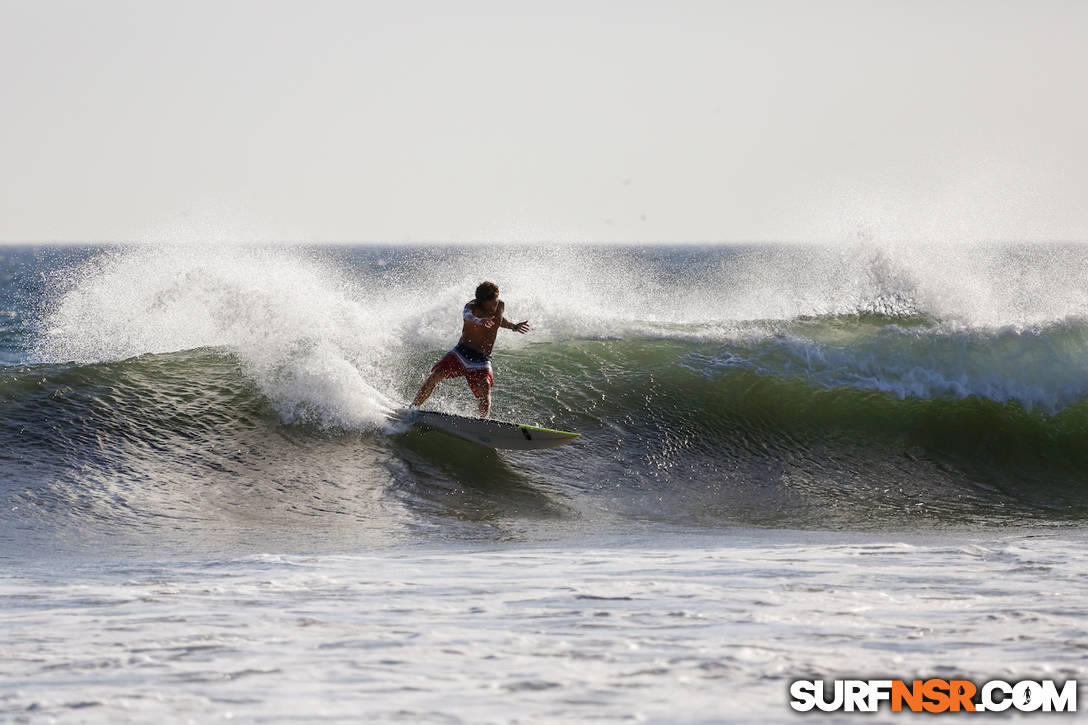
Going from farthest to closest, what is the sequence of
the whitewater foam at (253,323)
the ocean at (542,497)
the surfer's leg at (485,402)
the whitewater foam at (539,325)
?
1. the whitewater foam at (539,325)
2. the whitewater foam at (253,323)
3. the surfer's leg at (485,402)
4. the ocean at (542,497)

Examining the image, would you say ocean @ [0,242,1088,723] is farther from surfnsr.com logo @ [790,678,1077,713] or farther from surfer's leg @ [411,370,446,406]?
surfer's leg @ [411,370,446,406]

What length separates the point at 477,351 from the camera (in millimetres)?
9523

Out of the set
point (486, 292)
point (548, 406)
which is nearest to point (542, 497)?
point (486, 292)

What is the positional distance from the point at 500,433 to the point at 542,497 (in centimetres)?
101

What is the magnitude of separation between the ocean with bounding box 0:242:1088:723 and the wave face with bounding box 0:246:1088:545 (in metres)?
0.04

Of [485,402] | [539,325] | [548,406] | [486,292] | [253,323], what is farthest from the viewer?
[539,325]

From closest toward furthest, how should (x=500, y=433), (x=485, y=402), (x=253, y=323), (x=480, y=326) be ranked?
1. (x=500, y=433)
2. (x=480, y=326)
3. (x=485, y=402)
4. (x=253, y=323)

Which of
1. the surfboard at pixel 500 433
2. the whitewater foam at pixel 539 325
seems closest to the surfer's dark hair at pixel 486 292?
the surfboard at pixel 500 433

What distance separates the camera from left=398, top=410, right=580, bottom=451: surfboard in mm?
8945

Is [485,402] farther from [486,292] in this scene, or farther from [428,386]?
[486,292]

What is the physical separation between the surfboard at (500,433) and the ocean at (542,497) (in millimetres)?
136

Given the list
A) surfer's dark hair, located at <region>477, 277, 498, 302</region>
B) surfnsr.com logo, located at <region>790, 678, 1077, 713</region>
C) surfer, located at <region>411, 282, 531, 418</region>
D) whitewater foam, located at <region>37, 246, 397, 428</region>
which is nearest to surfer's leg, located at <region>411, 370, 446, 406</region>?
surfer, located at <region>411, 282, 531, 418</region>

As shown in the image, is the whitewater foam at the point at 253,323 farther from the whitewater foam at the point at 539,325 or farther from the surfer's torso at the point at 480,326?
the surfer's torso at the point at 480,326

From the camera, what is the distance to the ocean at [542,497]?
12.6 ft
